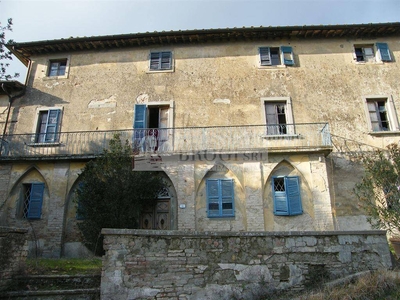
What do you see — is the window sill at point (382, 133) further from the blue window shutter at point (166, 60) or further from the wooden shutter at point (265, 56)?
the blue window shutter at point (166, 60)

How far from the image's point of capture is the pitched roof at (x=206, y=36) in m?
14.7

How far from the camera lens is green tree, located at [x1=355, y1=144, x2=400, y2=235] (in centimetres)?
1056

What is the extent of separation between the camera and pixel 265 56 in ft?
49.5

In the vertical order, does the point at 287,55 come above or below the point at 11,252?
above

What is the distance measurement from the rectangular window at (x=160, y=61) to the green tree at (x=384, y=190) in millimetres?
9370

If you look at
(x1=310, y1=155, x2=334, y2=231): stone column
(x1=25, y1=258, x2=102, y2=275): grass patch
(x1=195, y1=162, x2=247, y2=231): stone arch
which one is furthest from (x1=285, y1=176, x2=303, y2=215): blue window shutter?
(x1=25, y1=258, x2=102, y2=275): grass patch

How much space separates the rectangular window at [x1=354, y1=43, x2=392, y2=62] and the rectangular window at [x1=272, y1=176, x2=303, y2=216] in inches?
268

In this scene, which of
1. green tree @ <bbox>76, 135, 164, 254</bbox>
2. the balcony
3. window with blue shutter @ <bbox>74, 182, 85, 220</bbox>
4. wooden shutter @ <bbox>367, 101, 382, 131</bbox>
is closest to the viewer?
green tree @ <bbox>76, 135, 164, 254</bbox>

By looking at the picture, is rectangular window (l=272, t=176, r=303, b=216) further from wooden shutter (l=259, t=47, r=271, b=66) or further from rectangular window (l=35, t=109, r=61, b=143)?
rectangular window (l=35, t=109, r=61, b=143)

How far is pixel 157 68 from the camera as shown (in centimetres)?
1513

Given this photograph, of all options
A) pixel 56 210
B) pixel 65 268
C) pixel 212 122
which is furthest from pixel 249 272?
pixel 56 210

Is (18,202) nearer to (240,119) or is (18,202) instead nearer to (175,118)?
(175,118)

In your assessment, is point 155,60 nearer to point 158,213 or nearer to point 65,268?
point 158,213

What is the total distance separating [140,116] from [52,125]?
3942mm
